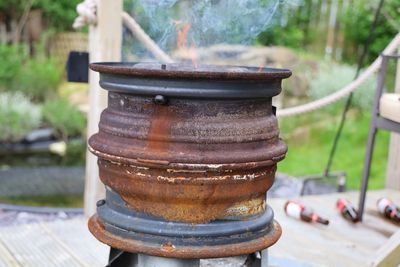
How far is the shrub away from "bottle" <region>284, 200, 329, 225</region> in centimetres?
434

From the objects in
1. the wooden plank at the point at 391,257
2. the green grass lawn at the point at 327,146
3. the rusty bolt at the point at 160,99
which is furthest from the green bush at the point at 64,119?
the rusty bolt at the point at 160,99

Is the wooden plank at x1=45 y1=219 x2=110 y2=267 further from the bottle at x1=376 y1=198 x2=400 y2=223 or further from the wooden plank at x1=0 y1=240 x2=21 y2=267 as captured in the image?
the bottle at x1=376 y1=198 x2=400 y2=223

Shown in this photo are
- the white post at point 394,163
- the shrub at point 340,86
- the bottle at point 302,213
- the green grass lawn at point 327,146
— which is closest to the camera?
the bottle at point 302,213

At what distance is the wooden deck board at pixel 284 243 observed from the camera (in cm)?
251

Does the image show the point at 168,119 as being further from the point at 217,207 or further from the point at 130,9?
the point at 130,9

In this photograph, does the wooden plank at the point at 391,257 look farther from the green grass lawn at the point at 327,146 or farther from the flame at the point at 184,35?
the green grass lawn at the point at 327,146

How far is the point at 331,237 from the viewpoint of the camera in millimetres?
2881

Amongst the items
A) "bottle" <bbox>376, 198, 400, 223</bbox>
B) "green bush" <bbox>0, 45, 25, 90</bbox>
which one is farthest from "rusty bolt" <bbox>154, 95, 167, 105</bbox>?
"green bush" <bbox>0, 45, 25, 90</bbox>

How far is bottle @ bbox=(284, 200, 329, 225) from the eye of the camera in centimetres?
307

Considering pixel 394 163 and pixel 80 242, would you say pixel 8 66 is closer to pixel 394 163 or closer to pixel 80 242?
pixel 80 242

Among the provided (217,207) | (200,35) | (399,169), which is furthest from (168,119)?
(399,169)

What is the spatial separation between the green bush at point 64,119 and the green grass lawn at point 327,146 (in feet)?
7.95

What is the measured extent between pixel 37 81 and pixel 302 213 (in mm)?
5381

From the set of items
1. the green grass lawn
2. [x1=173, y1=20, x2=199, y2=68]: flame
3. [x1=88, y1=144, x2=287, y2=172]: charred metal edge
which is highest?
[x1=173, y1=20, x2=199, y2=68]: flame
